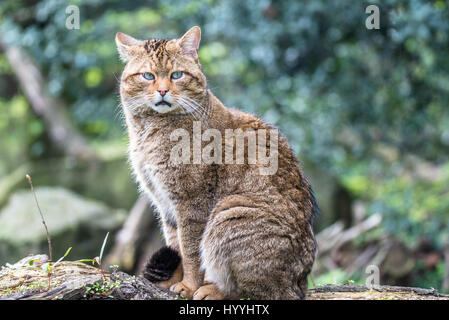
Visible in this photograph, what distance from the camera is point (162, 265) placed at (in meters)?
3.85

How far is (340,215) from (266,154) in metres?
5.84

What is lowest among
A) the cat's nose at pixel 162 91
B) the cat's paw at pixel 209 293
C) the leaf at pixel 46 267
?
the cat's paw at pixel 209 293

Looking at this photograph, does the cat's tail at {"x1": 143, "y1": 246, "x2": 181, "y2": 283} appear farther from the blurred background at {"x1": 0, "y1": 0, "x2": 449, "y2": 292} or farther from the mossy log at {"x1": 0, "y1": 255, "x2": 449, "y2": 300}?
the blurred background at {"x1": 0, "y1": 0, "x2": 449, "y2": 292}

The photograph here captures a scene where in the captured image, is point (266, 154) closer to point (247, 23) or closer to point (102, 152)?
point (247, 23)

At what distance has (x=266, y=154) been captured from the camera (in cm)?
380

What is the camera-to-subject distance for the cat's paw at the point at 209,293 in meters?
3.58

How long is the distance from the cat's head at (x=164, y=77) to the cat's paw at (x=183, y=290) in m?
1.40

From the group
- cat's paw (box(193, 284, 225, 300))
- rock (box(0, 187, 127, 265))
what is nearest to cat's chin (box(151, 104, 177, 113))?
cat's paw (box(193, 284, 225, 300))

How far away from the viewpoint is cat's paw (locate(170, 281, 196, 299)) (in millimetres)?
3666

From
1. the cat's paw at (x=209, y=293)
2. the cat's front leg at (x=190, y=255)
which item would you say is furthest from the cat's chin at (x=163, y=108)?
the cat's paw at (x=209, y=293)

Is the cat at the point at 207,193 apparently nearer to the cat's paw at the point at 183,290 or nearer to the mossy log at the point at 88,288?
the cat's paw at the point at 183,290

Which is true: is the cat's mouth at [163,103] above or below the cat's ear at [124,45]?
below
